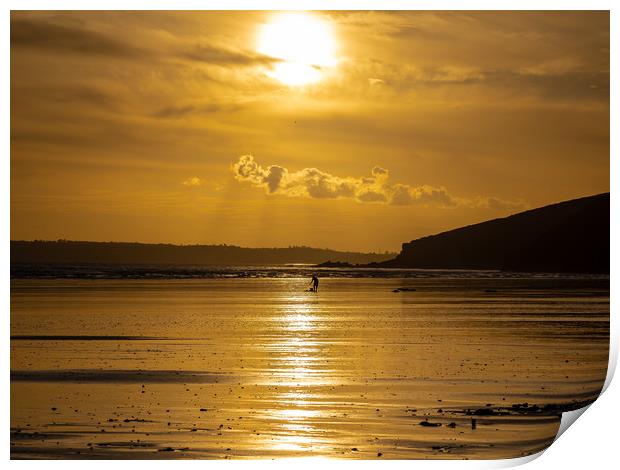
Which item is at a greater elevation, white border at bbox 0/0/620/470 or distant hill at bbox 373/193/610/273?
distant hill at bbox 373/193/610/273

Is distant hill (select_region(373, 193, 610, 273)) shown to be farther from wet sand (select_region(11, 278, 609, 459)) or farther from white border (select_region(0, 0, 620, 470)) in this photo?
white border (select_region(0, 0, 620, 470))

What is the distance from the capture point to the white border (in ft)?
22.0

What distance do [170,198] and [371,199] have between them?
5.49 ft

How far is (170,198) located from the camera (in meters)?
8.26

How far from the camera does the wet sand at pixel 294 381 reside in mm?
6801

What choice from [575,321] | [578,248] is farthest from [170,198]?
[578,248]

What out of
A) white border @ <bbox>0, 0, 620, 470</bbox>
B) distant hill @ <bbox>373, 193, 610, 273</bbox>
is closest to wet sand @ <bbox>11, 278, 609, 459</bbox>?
white border @ <bbox>0, 0, 620, 470</bbox>

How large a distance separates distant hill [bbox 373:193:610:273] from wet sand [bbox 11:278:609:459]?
1155 mm
